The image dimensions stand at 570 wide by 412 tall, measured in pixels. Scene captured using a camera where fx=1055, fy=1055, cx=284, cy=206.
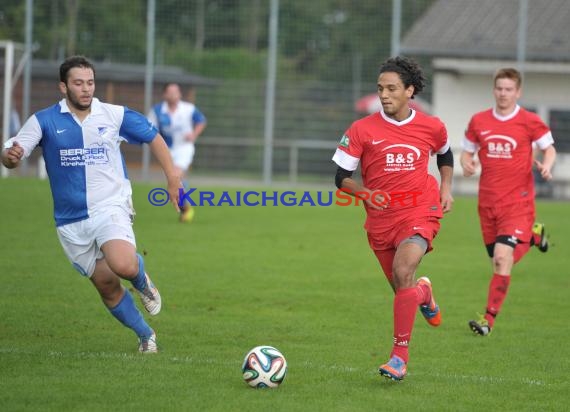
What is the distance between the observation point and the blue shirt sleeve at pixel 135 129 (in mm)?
7742

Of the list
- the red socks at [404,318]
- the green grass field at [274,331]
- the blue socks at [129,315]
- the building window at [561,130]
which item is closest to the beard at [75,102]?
the blue socks at [129,315]

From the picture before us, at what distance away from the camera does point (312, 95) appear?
96.0 ft

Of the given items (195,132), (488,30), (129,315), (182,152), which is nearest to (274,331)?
(129,315)

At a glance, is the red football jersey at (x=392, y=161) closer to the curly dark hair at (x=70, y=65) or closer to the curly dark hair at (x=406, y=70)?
the curly dark hair at (x=406, y=70)

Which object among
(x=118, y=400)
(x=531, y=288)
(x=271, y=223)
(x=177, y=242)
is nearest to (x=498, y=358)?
(x=118, y=400)

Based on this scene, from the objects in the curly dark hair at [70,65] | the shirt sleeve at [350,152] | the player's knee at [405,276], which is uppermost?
the curly dark hair at [70,65]

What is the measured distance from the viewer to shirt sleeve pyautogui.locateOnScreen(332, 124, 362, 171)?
23.8ft

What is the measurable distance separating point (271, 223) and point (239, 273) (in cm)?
630

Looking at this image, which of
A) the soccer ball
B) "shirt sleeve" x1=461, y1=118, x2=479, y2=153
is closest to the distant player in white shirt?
"shirt sleeve" x1=461, y1=118, x2=479, y2=153

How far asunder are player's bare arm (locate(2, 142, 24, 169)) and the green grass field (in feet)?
4.52

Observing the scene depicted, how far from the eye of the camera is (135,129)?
7.75 meters

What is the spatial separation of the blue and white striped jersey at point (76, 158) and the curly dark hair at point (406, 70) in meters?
2.06

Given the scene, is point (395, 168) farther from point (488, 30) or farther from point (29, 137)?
point (488, 30)

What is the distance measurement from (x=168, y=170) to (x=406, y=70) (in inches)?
72.3
